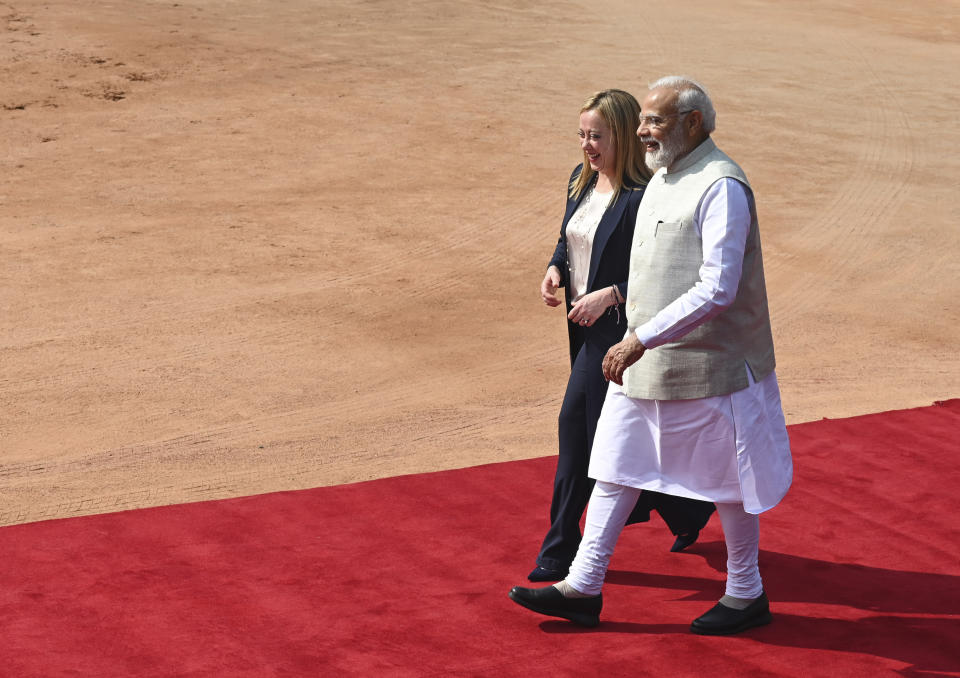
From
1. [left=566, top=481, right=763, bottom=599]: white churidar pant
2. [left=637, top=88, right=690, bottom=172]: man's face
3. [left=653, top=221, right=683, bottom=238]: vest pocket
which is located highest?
[left=637, top=88, right=690, bottom=172]: man's face

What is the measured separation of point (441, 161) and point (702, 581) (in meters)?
9.34

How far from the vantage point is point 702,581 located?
4.73m

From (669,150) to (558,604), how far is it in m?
1.57

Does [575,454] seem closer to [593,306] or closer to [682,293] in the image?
[593,306]

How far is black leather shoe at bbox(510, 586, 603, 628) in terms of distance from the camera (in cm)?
422

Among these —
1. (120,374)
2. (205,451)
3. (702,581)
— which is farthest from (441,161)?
(702,581)

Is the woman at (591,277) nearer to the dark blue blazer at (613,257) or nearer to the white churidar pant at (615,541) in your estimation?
the dark blue blazer at (613,257)

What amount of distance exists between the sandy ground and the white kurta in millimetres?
2541

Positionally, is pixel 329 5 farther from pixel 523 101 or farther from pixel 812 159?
pixel 812 159

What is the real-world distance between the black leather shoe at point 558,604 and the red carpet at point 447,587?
70 mm

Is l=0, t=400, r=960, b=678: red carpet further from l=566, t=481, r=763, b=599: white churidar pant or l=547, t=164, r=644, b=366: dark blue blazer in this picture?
l=547, t=164, r=644, b=366: dark blue blazer

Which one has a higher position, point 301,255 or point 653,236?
point 653,236

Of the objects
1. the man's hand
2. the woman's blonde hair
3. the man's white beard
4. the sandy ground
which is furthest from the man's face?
the sandy ground

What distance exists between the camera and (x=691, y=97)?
13.1 feet
